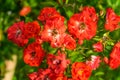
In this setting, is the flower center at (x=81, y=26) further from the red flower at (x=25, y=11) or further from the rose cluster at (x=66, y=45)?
the red flower at (x=25, y=11)

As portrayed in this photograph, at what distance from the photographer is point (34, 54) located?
3.49m

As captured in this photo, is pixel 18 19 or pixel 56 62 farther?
pixel 18 19

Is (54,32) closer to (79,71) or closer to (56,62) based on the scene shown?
(56,62)

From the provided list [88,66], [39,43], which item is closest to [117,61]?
[88,66]

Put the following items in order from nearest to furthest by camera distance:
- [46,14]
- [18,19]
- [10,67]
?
[46,14] < [18,19] < [10,67]

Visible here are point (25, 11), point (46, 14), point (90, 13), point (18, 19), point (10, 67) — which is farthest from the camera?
point (10, 67)

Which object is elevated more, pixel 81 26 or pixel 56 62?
pixel 81 26

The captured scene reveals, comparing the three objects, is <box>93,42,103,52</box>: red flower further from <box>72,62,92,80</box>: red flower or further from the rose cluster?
<box>72,62,92,80</box>: red flower

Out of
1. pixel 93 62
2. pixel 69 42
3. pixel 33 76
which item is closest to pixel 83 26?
pixel 69 42

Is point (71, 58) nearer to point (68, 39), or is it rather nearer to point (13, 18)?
point (68, 39)

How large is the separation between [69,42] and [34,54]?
0.28 m

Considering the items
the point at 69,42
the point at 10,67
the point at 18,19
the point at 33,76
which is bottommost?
the point at 10,67

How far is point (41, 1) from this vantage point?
5137 mm

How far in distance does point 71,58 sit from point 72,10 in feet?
1.69
